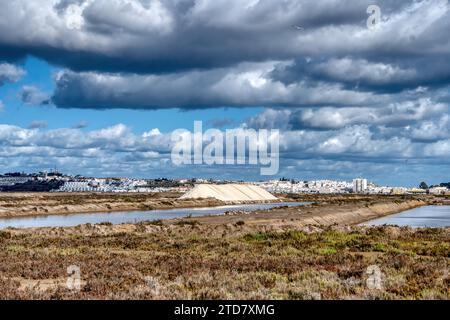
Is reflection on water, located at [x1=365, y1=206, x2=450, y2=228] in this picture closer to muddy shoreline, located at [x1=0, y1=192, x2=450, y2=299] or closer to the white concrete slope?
muddy shoreline, located at [x1=0, y1=192, x2=450, y2=299]

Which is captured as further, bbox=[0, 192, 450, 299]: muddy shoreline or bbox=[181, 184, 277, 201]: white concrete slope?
bbox=[181, 184, 277, 201]: white concrete slope

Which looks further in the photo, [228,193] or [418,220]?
[228,193]

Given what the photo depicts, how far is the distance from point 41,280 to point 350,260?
40.6 ft

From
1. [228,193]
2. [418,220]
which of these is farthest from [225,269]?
[228,193]

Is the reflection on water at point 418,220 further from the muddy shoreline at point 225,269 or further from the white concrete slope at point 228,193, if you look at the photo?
the white concrete slope at point 228,193

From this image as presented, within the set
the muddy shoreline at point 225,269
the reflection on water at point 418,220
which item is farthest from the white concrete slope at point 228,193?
the muddy shoreline at point 225,269

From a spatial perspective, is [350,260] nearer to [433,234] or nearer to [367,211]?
[433,234]

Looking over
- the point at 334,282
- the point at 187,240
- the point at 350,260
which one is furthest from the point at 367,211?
the point at 334,282

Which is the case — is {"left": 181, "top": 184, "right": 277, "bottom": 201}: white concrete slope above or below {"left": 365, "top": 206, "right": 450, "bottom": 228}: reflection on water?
above

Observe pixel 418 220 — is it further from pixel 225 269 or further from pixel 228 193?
pixel 228 193

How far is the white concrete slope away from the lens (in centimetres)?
16262

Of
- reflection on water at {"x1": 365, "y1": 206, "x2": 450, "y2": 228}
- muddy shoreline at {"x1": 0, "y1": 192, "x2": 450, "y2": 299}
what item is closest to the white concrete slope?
reflection on water at {"x1": 365, "y1": 206, "x2": 450, "y2": 228}

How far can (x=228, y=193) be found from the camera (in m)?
175
